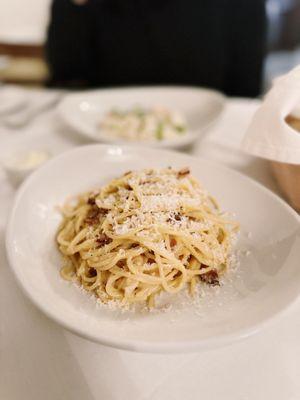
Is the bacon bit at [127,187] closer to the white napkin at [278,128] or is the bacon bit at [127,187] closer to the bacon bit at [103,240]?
the bacon bit at [103,240]

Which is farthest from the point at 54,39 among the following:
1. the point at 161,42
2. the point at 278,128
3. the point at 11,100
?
the point at 278,128

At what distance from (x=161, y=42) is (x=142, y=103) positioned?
0.71 metres

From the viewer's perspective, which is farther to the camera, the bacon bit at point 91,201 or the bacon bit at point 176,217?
the bacon bit at point 91,201

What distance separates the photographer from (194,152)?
129 cm

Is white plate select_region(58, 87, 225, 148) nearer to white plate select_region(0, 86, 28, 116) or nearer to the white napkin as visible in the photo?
white plate select_region(0, 86, 28, 116)

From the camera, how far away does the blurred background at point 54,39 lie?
218 cm

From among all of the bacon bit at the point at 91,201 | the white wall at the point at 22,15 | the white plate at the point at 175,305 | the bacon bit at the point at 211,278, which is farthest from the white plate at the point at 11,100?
the white wall at the point at 22,15

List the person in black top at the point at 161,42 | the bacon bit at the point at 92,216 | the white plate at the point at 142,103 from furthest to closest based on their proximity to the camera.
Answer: the person in black top at the point at 161,42, the white plate at the point at 142,103, the bacon bit at the point at 92,216

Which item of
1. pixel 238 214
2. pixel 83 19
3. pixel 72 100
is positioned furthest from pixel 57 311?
pixel 83 19

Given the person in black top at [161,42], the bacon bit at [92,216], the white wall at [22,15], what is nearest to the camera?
the bacon bit at [92,216]

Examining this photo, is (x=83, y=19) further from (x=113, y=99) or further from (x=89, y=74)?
(x=113, y=99)

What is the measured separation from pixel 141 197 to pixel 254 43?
1676 mm

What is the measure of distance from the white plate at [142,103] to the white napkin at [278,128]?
408 mm

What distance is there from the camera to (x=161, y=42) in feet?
7.05
